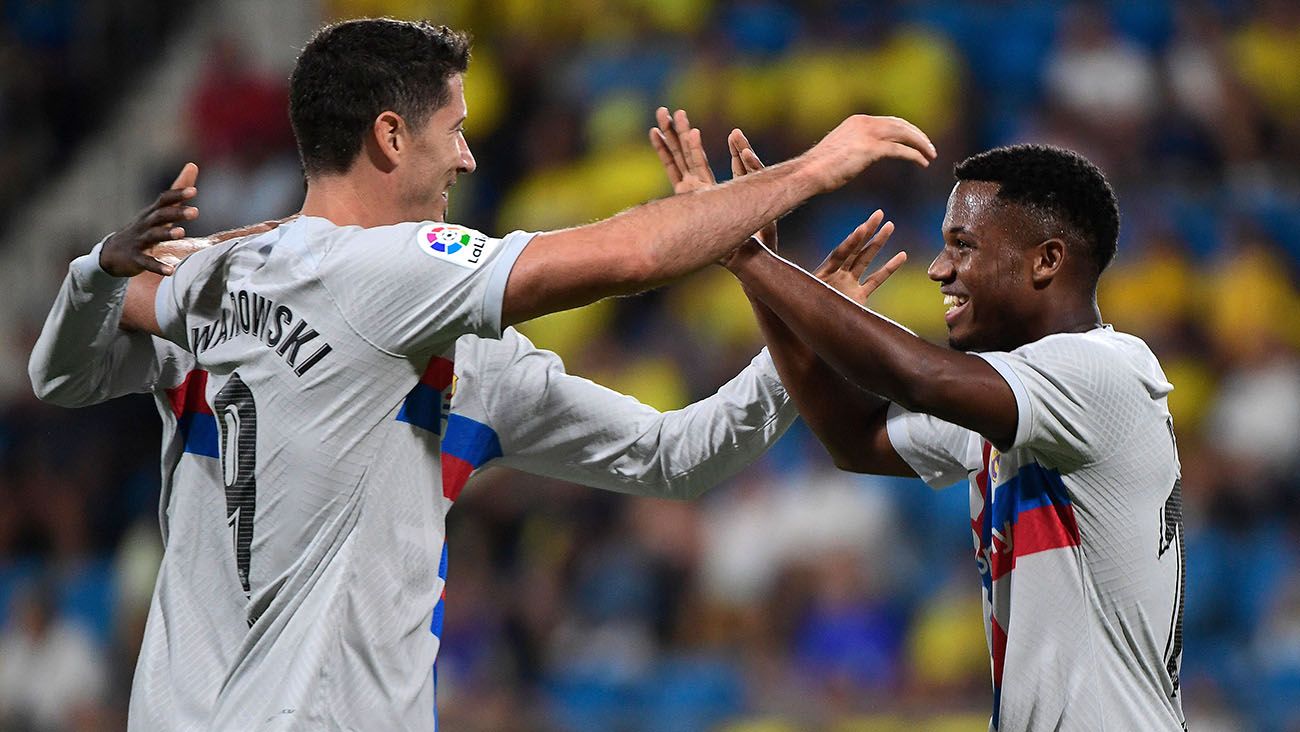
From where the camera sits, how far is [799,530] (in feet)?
24.5

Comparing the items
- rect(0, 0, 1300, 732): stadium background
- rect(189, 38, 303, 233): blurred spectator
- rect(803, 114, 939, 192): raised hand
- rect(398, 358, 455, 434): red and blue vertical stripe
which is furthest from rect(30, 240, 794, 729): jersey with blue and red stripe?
rect(189, 38, 303, 233): blurred spectator

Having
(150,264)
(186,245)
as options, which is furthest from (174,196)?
(186,245)

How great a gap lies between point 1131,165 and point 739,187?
5.28 m

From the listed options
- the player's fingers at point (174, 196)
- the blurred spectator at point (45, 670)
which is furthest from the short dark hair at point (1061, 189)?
the blurred spectator at point (45, 670)

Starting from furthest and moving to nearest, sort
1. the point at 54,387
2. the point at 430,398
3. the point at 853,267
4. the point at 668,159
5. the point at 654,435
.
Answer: the point at 853,267 < the point at 654,435 < the point at 668,159 < the point at 54,387 < the point at 430,398

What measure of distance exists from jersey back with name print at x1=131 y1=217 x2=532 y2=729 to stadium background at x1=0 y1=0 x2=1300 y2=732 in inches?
148

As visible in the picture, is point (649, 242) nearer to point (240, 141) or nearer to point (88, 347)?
point (88, 347)

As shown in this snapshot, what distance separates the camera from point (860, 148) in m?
3.36

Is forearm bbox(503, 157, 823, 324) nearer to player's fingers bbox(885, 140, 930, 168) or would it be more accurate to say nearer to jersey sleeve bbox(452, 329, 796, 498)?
player's fingers bbox(885, 140, 930, 168)

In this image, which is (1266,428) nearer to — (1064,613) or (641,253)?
(1064,613)

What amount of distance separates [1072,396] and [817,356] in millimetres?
691

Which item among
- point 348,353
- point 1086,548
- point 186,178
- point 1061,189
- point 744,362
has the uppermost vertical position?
point 1061,189

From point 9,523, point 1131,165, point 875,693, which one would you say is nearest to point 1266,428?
point 1131,165

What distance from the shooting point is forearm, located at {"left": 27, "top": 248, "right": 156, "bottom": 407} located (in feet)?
11.2
